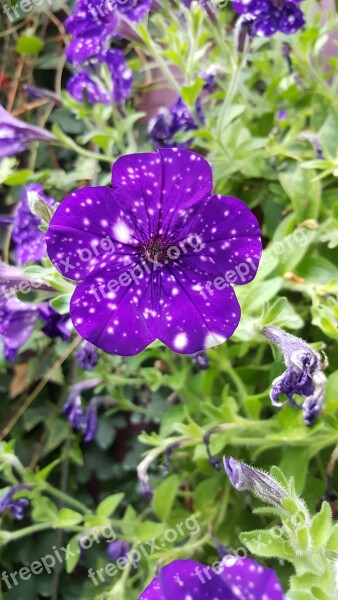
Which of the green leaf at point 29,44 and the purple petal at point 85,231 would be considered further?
the green leaf at point 29,44

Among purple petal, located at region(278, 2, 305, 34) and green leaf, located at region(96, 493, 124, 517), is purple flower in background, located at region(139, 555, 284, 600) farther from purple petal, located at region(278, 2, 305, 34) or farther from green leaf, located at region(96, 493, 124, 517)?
purple petal, located at region(278, 2, 305, 34)

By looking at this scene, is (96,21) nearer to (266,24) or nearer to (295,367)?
(266,24)

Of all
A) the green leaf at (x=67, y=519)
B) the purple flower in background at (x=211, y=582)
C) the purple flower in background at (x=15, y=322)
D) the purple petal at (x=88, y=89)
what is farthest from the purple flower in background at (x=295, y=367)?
the purple petal at (x=88, y=89)

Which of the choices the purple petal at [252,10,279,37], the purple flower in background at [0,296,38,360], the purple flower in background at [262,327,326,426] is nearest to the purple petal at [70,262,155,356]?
the purple flower in background at [262,327,326,426]

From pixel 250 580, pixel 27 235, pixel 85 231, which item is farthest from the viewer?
pixel 27 235

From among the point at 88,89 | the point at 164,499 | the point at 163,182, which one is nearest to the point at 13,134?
the point at 88,89

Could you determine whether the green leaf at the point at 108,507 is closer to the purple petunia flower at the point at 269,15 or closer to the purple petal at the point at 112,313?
the purple petal at the point at 112,313

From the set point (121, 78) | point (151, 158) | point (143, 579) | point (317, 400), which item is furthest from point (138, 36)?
point (143, 579)
